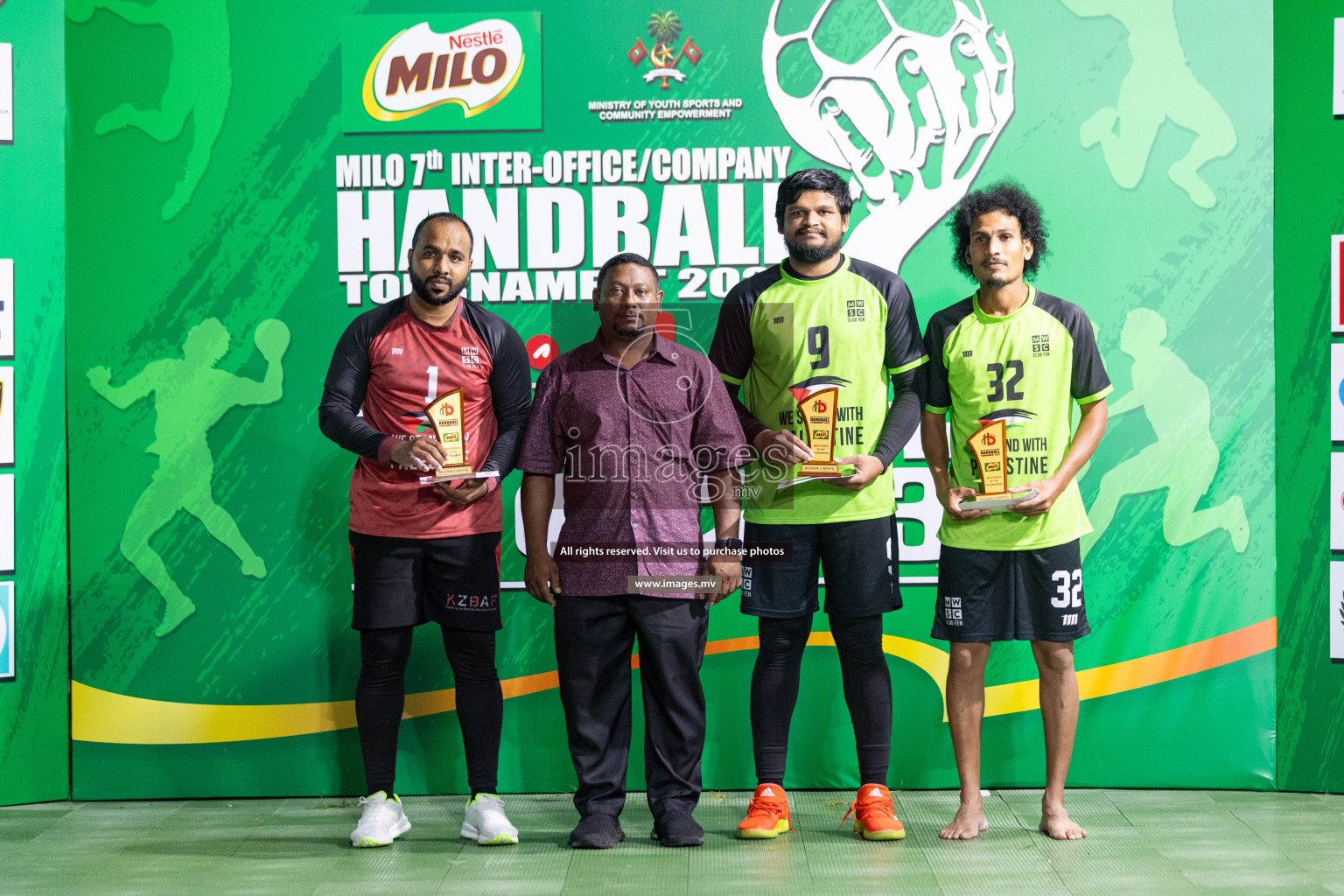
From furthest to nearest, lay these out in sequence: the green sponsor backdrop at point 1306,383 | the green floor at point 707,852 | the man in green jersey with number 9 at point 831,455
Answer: the green sponsor backdrop at point 1306,383, the man in green jersey with number 9 at point 831,455, the green floor at point 707,852

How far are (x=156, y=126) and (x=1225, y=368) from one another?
146 inches

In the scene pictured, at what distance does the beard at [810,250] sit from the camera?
321 cm

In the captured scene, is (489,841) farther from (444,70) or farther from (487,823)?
(444,70)

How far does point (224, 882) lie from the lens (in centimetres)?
292

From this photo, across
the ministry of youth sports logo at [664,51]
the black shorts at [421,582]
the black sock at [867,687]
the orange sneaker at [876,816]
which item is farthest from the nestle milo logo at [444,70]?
the orange sneaker at [876,816]

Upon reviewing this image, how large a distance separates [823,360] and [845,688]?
0.98m

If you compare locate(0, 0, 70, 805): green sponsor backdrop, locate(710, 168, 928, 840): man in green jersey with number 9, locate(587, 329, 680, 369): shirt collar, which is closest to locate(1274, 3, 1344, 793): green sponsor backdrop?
locate(710, 168, 928, 840): man in green jersey with number 9

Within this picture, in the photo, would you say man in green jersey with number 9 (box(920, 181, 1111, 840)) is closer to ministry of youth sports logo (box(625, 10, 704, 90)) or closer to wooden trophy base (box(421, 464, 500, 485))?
ministry of youth sports logo (box(625, 10, 704, 90))

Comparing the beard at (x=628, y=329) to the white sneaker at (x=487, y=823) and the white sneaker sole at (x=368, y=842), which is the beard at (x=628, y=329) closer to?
the white sneaker at (x=487, y=823)

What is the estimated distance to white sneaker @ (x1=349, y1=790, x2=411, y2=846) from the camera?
126 inches

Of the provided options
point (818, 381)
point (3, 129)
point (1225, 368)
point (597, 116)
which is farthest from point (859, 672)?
point (3, 129)

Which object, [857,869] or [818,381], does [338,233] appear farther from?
[857,869]

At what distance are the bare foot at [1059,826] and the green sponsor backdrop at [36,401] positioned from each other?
10.6ft

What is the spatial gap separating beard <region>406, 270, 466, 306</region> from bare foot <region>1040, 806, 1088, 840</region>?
7.66ft
